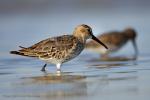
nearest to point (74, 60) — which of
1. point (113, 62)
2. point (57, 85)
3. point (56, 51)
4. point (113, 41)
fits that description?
point (113, 62)

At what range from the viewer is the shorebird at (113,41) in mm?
16609

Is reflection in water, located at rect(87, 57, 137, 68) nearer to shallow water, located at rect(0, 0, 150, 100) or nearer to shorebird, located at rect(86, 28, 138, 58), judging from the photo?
shallow water, located at rect(0, 0, 150, 100)

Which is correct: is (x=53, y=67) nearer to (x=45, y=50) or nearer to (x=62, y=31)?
(x=45, y=50)

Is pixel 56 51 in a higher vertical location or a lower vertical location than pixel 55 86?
higher

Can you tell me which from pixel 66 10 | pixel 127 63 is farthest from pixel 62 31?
pixel 127 63

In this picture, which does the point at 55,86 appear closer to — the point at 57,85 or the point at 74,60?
the point at 57,85

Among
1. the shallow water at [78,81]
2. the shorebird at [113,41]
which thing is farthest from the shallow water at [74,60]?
the shorebird at [113,41]

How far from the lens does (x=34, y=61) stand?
47.3ft

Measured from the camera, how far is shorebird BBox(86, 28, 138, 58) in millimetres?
16609

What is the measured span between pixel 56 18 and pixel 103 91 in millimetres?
12736

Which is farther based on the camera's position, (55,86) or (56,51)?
(56,51)

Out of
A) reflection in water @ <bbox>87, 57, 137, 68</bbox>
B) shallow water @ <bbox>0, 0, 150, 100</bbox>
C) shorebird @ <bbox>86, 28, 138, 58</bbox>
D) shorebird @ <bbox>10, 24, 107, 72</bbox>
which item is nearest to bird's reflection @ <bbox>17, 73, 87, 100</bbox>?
shallow water @ <bbox>0, 0, 150, 100</bbox>

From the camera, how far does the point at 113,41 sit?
682 inches

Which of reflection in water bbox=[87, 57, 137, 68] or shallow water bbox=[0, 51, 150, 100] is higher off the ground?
reflection in water bbox=[87, 57, 137, 68]
